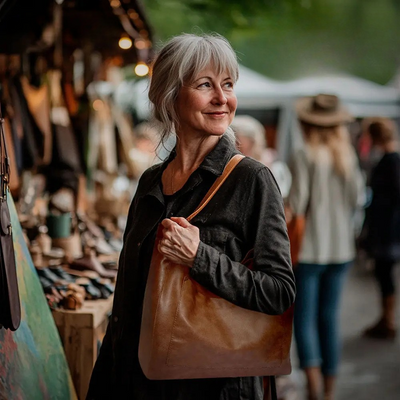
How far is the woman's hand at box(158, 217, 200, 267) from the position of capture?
5.99 feet

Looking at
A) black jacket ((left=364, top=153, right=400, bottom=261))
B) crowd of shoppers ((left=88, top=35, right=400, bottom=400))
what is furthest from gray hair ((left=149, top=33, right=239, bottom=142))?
black jacket ((left=364, top=153, right=400, bottom=261))

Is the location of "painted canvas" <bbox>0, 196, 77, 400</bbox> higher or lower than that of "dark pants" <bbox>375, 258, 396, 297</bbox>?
higher

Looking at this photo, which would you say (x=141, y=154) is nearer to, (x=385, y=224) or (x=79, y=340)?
(x=385, y=224)

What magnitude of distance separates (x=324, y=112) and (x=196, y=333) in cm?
309

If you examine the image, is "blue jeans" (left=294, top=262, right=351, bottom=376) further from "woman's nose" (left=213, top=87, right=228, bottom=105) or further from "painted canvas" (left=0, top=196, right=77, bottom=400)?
"woman's nose" (left=213, top=87, right=228, bottom=105)

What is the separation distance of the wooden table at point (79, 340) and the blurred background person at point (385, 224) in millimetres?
4032

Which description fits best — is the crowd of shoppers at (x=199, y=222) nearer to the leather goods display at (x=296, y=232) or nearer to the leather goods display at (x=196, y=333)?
the leather goods display at (x=196, y=333)

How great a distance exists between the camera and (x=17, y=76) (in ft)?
13.5

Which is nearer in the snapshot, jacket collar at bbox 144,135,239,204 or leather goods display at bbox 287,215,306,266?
jacket collar at bbox 144,135,239,204

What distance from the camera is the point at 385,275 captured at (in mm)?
6293

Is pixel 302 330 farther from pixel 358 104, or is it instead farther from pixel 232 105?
pixel 358 104

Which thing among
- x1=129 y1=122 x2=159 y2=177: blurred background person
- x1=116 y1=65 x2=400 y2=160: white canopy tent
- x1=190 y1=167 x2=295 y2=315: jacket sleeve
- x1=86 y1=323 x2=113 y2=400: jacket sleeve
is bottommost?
x1=116 y1=65 x2=400 y2=160: white canopy tent

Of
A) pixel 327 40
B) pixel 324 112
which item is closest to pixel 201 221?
pixel 324 112

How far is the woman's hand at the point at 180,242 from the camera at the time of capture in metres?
1.83
